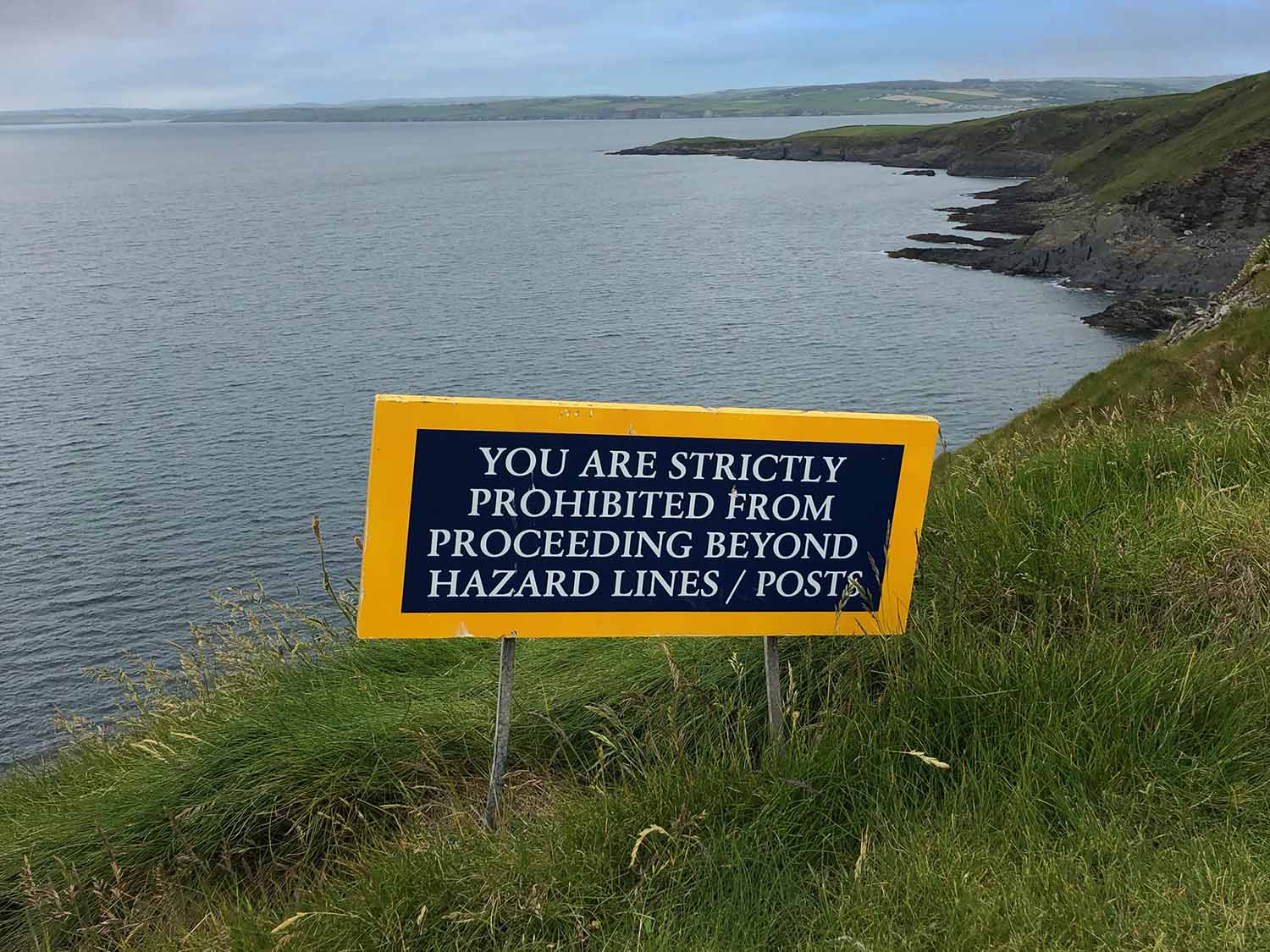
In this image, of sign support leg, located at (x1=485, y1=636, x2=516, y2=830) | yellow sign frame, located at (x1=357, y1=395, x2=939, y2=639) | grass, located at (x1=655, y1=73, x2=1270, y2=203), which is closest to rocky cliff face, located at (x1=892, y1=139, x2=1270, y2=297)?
grass, located at (x1=655, y1=73, x2=1270, y2=203)

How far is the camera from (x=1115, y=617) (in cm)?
454

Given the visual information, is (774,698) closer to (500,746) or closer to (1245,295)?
(500,746)

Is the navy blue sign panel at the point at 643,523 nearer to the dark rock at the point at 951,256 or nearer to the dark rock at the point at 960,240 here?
the dark rock at the point at 951,256

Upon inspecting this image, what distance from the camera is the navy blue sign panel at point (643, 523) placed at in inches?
149

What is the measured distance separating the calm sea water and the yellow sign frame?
17.8 meters

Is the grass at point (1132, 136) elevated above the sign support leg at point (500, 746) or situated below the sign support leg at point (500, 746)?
above

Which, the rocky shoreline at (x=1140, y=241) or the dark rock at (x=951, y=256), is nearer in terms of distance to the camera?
the rocky shoreline at (x=1140, y=241)

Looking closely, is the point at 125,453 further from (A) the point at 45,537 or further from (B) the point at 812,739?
(B) the point at 812,739

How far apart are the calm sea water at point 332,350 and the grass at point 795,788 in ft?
54.4

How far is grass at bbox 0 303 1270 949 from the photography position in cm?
312

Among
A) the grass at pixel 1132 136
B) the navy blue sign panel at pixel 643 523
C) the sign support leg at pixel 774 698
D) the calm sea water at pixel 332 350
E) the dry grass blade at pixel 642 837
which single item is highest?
the grass at pixel 1132 136

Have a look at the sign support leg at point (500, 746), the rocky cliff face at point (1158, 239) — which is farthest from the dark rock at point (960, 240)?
the sign support leg at point (500, 746)

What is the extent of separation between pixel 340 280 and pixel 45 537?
3753 cm

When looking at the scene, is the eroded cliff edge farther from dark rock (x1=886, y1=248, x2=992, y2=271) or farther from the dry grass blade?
the dry grass blade
